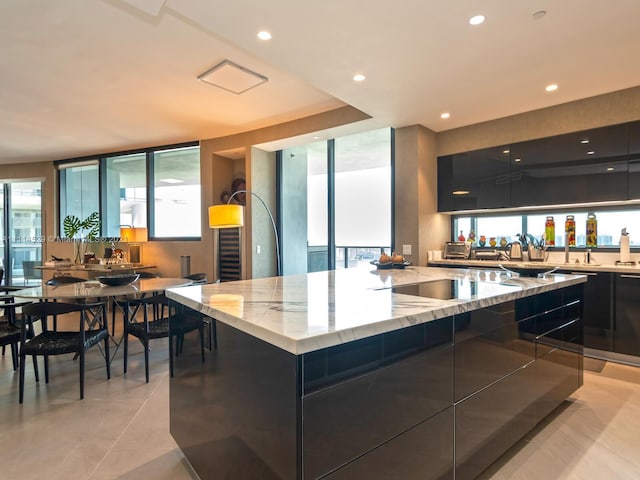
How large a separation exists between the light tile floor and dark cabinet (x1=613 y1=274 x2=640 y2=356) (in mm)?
286

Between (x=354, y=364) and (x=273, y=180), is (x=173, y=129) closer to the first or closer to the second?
(x=273, y=180)

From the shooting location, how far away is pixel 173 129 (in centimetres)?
545

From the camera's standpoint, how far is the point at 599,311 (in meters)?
3.47

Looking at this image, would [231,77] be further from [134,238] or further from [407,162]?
[134,238]

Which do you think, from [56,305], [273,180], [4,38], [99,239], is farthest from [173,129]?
[56,305]

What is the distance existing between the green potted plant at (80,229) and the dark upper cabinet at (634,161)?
798 cm

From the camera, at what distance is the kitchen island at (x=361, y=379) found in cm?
111

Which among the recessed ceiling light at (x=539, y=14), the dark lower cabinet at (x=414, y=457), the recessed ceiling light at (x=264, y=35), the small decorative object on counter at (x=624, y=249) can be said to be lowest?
the dark lower cabinet at (x=414, y=457)

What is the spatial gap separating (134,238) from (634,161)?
7233mm

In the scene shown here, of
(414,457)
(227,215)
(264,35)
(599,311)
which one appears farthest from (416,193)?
(414,457)

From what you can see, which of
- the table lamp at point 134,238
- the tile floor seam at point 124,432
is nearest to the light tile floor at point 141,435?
the tile floor seam at point 124,432

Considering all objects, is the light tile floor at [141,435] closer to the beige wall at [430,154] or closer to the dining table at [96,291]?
the dining table at [96,291]

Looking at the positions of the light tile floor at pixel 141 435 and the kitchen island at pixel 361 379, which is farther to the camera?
the light tile floor at pixel 141 435

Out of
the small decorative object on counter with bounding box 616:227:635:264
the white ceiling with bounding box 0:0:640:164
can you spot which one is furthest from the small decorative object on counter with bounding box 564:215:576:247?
the white ceiling with bounding box 0:0:640:164
